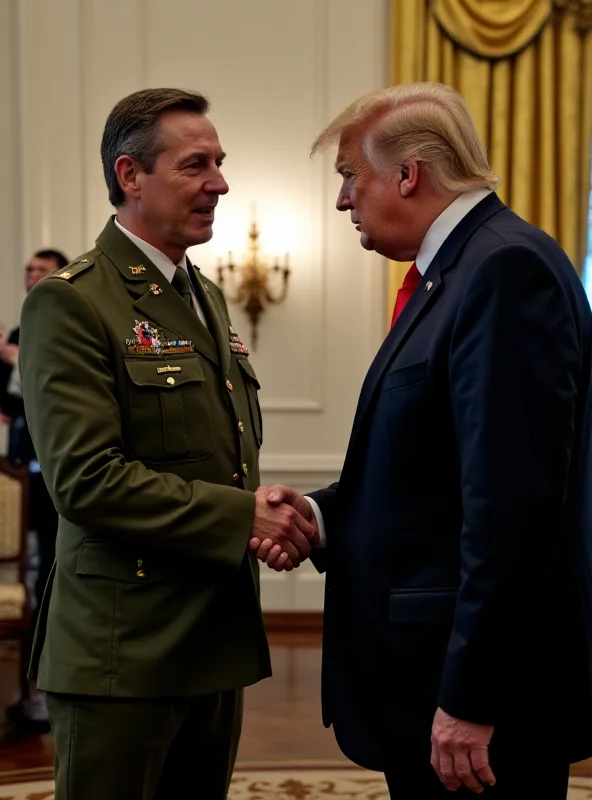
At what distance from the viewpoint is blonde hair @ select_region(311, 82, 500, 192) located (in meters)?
1.64

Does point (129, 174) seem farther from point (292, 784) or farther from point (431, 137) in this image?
point (292, 784)

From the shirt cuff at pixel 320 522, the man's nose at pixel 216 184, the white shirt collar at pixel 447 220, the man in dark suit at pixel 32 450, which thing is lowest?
the man in dark suit at pixel 32 450

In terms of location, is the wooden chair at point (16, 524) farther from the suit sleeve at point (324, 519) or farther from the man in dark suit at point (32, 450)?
the suit sleeve at point (324, 519)

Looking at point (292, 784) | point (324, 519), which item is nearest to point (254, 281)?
point (292, 784)

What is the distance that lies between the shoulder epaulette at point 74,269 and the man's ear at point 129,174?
163 millimetres

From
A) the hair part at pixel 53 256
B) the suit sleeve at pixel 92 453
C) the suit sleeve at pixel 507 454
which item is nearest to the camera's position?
the suit sleeve at pixel 507 454

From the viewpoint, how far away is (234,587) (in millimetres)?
1930

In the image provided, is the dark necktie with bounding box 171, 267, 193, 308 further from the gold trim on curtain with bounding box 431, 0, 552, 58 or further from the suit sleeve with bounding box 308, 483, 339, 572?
the gold trim on curtain with bounding box 431, 0, 552, 58

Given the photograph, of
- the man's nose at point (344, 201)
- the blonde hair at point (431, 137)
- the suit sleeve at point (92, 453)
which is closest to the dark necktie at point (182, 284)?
the suit sleeve at point (92, 453)

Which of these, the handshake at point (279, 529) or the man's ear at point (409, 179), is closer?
the man's ear at point (409, 179)

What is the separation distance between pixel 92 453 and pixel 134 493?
0.33 feet

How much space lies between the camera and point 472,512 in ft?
4.66

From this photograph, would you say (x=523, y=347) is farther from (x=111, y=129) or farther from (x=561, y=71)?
(x=561, y=71)

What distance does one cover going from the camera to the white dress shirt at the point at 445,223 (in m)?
1.65
